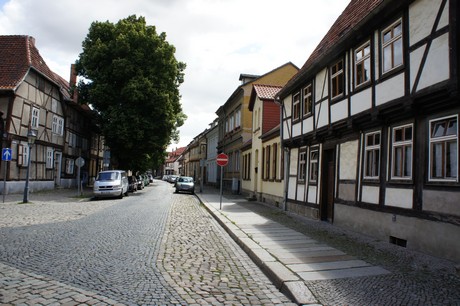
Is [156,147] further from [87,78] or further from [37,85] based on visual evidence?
[37,85]

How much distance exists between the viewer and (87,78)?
108 feet

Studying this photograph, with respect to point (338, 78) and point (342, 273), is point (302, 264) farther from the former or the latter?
point (338, 78)

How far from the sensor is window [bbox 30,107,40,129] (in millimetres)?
26306

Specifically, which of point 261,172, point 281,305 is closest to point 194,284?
point 281,305

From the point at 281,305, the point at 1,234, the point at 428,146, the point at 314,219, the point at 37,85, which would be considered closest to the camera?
the point at 281,305

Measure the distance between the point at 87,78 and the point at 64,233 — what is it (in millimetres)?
25842

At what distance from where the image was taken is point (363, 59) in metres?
11.3

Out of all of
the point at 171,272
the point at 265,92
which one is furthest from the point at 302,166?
the point at 171,272

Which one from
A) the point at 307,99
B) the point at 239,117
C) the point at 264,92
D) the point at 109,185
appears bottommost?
the point at 109,185

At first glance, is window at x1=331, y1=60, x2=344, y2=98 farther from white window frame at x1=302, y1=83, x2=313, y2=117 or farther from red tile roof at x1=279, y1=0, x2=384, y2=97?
white window frame at x1=302, y1=83, x2=313, y2=117

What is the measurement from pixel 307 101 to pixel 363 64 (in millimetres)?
4844

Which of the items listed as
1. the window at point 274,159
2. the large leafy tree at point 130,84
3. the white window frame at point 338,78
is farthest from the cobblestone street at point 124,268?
the large leafy tree at point 130,84

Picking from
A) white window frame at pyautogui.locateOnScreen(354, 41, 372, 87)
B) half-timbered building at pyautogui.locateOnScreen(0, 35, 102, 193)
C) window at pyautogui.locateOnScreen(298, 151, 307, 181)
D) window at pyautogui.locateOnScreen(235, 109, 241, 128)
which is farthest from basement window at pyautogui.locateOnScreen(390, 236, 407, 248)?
window at pyautogui.locateOnScreen(235, 109, 241, 128)

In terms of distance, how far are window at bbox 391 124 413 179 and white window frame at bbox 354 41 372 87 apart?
215cm
